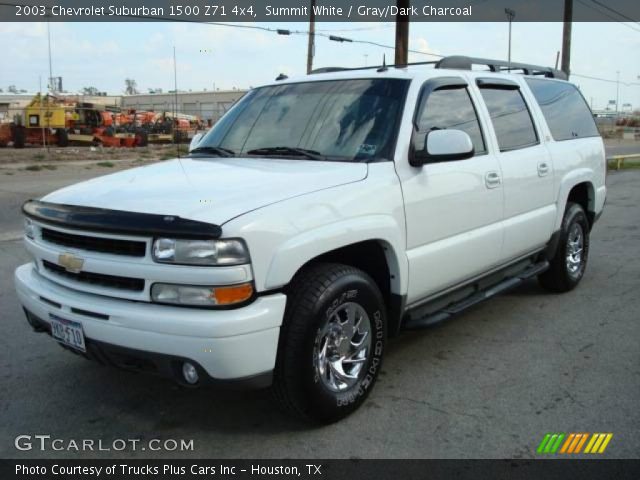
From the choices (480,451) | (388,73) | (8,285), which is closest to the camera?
(480,451)

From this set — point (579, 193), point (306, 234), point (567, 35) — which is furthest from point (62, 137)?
point (306, 234)

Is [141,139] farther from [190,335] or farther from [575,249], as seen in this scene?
[190,335]

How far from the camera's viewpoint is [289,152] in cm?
402

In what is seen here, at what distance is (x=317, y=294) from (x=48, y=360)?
2249mm

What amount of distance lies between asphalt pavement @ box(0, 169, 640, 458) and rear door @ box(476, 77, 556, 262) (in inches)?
27.9

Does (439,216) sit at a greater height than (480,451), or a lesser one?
greater

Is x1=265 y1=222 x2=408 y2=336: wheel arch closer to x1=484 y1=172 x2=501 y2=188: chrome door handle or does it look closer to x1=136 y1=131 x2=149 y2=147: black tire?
x1=484 y1=172 x2=501 y2=188: chrome door handle

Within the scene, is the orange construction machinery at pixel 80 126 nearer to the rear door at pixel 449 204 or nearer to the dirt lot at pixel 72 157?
the dirt lot at pixel 72 157

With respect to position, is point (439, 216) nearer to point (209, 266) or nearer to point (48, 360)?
point (209, 266)

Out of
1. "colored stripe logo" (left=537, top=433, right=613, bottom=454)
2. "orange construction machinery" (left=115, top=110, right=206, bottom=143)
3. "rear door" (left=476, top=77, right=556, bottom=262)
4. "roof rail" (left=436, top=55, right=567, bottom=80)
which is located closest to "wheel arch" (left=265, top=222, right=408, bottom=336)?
"colored stripe logo" (left=537, top=433, right=613, bottom=454)

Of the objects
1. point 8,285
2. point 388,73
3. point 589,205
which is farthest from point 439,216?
point 8,285

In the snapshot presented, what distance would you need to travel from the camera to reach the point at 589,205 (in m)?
6.32

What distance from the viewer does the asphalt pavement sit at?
10.6 ft

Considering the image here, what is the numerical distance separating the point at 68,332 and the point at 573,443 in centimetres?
258
